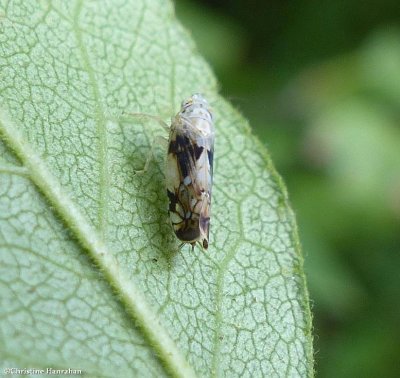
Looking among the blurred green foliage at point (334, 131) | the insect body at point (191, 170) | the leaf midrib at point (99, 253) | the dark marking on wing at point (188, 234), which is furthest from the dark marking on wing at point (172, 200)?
the blurred green foliage at point (334, 131)

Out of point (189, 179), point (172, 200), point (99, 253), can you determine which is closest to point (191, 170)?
point (189, 179)

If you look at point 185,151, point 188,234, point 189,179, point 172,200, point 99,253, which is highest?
point 185,151

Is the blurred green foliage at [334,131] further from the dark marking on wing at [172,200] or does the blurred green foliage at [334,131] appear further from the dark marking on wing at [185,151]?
the dark marking on wing at [172,200]

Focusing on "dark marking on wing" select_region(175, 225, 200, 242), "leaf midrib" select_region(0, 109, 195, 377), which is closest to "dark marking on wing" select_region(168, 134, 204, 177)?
"dark marking on wing" select_region(175, 225, 200, 242)

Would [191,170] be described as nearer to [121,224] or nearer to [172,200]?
[172,200]

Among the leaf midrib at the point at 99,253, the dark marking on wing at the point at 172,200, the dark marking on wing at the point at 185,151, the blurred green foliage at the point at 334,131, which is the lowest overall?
the leaf midrib at the point at 99,253

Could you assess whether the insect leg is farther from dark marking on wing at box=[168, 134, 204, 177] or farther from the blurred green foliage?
the blurred green foliage
